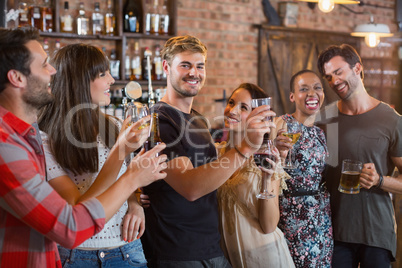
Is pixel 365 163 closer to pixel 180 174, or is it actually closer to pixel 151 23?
pixel 180 174

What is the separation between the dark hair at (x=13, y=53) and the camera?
124 centimetres

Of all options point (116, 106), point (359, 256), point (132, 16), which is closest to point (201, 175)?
point (359, 256)

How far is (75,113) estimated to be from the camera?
1.62 meters

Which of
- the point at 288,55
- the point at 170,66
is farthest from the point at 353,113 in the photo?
Answer: the point at 288,55

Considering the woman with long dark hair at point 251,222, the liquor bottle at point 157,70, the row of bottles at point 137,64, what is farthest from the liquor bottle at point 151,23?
the woman with long dark hair at point 251,222

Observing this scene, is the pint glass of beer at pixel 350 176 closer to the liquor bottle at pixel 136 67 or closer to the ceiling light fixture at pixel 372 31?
the liquor bottle at pixel 136 67

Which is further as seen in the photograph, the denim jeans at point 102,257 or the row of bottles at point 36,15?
the row of bottles at point 36,15

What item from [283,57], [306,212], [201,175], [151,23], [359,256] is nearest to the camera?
[201,175]

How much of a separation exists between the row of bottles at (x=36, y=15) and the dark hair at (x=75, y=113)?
253 cm

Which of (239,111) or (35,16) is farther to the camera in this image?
(35,16)

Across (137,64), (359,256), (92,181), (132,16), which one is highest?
(132,16)

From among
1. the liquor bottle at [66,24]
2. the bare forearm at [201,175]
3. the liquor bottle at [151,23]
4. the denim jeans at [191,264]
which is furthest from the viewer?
the liquor bottle at [151,23]

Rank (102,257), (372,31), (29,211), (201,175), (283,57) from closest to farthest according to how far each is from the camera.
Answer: (29,211)
(102,257)
(201,175)
(372,31)
(283,57)

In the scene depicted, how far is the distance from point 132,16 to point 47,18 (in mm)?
796
